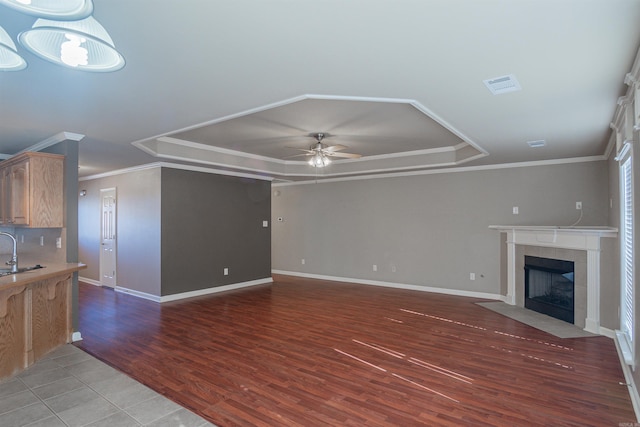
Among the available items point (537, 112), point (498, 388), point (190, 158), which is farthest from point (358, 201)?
point (498, 388)

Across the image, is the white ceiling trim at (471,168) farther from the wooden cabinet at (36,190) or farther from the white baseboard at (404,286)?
the wooden cabinet at (36,190)

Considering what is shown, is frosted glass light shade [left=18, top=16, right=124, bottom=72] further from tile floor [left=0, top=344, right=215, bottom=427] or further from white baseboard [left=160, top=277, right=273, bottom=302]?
white baseboard [left=160, top=277, right=273, bottom=302]

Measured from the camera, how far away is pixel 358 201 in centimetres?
784

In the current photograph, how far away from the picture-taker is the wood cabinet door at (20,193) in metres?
3.96

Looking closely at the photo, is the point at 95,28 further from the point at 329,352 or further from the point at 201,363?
the point at 329,352

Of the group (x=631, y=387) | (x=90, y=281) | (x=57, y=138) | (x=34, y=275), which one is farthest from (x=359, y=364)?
(x=90, y=281)

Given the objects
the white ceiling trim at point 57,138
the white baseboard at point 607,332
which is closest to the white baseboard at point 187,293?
the white ceiling trim at point 57,138

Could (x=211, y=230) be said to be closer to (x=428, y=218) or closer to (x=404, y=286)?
(x=404, y=286)

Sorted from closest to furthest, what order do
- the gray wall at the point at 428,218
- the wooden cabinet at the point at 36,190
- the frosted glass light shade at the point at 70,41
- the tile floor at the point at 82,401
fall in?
the frosted glass light shade at the point at 70,41 < the tile floor at the point at 82,401 < the wooden cabinet at the point at 36,190 < the gray wall at the point at 428,218

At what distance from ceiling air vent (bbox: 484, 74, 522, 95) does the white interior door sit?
22.4ft

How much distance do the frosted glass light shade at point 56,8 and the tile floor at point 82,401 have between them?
2.39m

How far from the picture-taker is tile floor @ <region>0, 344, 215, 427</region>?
7.99ft

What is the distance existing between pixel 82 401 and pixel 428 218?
5.92 meters

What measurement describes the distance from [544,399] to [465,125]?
2.55 metres
